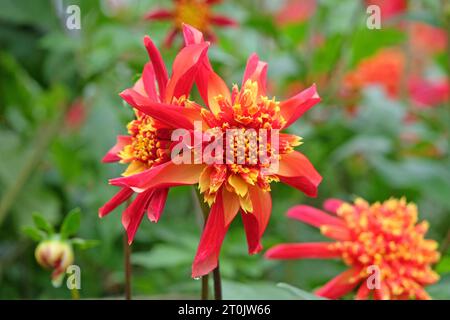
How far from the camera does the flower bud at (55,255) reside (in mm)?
581

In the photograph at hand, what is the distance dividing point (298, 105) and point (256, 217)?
0.28ft

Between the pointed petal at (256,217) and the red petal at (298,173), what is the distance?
0.06ft

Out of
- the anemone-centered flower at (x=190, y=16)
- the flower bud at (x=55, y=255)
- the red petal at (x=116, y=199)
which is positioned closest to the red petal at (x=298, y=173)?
the red petal at (x=116, y=199)

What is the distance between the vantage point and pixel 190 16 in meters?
0.94

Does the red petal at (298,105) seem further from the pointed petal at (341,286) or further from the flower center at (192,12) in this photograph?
the flower center at (192,12)

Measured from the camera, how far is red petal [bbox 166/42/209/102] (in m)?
0.46

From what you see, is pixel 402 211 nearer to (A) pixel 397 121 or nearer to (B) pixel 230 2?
(A) pixel 397 121

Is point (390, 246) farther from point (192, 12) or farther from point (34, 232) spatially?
point (192, 12)

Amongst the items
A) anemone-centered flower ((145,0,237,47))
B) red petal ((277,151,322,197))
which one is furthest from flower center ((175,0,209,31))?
red petal ((277,151,322,197))

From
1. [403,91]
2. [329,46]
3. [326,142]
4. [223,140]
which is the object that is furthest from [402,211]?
[403,91]

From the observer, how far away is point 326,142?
107 cm

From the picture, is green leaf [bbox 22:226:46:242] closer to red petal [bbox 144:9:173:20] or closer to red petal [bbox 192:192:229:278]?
red petal [bbox 192:192:229:278]

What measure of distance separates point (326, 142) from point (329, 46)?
17cm

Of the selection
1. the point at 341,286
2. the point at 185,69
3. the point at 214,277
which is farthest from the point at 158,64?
the point at 341,286
